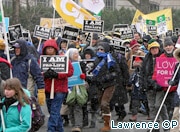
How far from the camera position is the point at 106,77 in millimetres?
9375

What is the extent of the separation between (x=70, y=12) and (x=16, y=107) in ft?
24.9

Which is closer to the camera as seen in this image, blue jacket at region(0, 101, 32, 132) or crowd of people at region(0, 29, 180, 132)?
blue jacket at region(0, 101, 32, 132)

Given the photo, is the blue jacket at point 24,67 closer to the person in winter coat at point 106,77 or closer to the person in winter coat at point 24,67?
the person in winter coat at point 24,67

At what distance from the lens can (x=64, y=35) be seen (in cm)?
1350

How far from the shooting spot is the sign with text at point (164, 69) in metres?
8.62

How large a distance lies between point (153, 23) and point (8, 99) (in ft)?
48.9

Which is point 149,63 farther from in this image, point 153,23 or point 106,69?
point 153,23

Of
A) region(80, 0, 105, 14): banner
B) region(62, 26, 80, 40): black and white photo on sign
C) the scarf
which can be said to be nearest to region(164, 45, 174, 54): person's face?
the scarf

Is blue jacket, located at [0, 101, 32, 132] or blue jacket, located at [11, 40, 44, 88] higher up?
blue jacket, located at [11, 40, 44, 88]

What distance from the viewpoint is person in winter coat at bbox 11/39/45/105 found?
26.4 ft

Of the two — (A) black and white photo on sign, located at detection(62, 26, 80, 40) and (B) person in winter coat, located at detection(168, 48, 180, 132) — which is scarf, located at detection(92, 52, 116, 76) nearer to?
(B) person in winter coat, located at detection(168, 48, 180, 132)

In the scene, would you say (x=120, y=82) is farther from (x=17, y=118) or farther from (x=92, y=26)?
(x=17, y=118)

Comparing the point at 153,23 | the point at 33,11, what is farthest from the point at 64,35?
the point at 33,11

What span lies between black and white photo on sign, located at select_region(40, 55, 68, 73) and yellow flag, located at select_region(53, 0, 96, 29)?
182 inches
